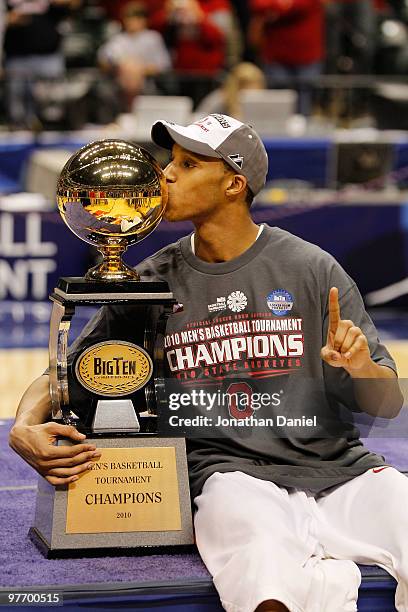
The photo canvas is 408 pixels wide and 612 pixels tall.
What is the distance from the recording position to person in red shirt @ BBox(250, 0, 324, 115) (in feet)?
40.5

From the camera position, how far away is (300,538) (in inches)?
122

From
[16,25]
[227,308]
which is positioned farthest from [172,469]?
[16,25]

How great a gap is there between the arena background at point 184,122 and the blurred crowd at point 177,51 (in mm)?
19

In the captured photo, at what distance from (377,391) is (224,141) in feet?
2.58

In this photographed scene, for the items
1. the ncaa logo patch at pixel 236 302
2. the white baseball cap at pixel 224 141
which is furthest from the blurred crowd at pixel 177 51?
the ncaa logo patch at pixel 236 302

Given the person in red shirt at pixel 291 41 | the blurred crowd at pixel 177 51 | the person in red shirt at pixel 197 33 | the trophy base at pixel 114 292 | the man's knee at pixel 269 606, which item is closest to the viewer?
the man's knee at pixel 269 606

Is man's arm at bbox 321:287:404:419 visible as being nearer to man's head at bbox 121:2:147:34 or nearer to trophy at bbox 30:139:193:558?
trophy at bbox 30:139:193:558

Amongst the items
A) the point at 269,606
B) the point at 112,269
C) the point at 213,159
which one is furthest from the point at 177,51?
the point at 269,606

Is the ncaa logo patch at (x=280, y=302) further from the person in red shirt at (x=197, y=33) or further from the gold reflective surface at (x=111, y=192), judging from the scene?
the person in red shirt at (x=197, y=33)

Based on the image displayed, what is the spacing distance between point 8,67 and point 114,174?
372 inches

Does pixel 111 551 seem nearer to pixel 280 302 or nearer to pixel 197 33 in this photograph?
pixel 280 302

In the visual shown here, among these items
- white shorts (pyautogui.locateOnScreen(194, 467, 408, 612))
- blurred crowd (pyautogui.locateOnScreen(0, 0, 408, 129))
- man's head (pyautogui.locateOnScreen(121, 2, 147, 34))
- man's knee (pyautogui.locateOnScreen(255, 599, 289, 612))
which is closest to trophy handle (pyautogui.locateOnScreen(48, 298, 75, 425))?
white shorts (pyautogui.locateOnScreen(194, 467, 408, 612))

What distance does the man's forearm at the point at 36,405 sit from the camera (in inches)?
128

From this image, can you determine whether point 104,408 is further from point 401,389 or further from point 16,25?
point 16,25
